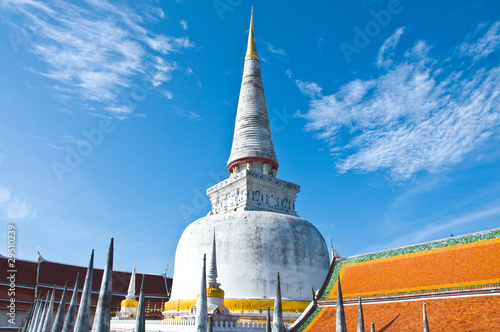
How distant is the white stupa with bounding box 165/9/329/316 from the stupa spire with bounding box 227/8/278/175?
0.28 ft

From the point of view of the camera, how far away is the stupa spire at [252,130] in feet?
104

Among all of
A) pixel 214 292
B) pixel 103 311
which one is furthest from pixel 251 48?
pixel 103 311

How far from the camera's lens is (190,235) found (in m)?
28.1

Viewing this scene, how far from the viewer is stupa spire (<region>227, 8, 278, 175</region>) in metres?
31.5

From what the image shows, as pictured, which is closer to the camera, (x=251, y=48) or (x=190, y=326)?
(x=190, y=326)

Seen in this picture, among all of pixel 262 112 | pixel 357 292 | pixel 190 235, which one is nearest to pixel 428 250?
pixel 357 292

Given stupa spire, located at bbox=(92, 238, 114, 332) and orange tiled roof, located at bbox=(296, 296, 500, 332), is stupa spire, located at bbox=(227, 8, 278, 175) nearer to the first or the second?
orange tiled roof, located at bbox=(296, 296, 500, 332)

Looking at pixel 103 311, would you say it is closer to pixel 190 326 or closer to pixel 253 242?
pixel 190 326

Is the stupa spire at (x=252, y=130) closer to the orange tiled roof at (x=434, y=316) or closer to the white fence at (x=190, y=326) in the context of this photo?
the white fence at (x=190, y=326)

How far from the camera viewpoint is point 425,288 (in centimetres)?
1400

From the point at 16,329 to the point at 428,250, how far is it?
94.5 feet

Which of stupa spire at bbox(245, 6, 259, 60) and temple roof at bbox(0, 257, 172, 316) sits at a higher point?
stupa spire at bbox(245, 6, 259, 60)

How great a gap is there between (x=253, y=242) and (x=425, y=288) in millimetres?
13065

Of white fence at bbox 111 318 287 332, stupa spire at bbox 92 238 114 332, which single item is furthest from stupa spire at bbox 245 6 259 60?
stupa spire at bbox 92 238 114 332
